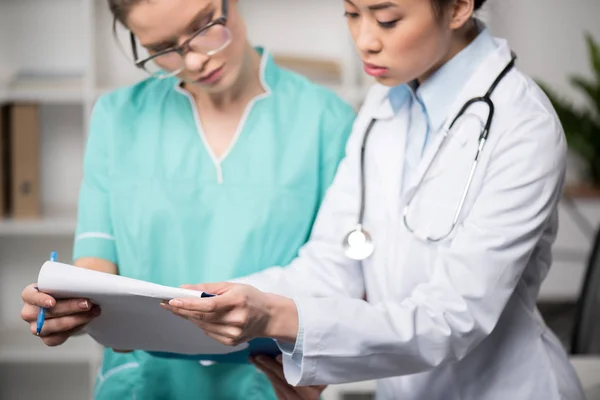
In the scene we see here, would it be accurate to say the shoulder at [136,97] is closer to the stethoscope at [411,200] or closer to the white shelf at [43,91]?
the stethoscope at [411,200]

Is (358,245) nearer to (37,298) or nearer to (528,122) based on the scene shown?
(528,122)

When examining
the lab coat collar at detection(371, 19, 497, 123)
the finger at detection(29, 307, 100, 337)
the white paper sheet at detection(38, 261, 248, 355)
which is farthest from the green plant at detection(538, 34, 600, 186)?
the finger at detection(29, 307, 100, 337)

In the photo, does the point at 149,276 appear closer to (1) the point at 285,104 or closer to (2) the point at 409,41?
(1) the point at 285,104

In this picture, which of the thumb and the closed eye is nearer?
the thumb

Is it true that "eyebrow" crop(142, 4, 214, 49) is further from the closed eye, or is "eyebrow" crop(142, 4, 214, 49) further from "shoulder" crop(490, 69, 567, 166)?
"shoulder" crop(490, 69, 567, 166)

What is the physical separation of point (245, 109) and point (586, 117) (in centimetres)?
265

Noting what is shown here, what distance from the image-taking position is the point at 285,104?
5.50 feet

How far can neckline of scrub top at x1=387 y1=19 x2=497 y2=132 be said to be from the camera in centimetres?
140

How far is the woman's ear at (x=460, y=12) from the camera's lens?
4.36ft

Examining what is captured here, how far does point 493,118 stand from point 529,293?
299 mm

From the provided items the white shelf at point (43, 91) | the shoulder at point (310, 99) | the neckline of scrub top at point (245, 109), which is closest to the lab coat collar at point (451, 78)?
the shoulder at point (310, 99)

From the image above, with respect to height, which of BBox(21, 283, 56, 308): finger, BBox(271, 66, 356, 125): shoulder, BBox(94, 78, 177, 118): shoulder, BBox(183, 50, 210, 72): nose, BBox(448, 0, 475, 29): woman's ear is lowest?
BBox(21, 283, 56, 308): finger

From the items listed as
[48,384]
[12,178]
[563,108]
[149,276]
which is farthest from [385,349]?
[563,108]

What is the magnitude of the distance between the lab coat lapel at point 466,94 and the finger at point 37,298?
596 millimetres
